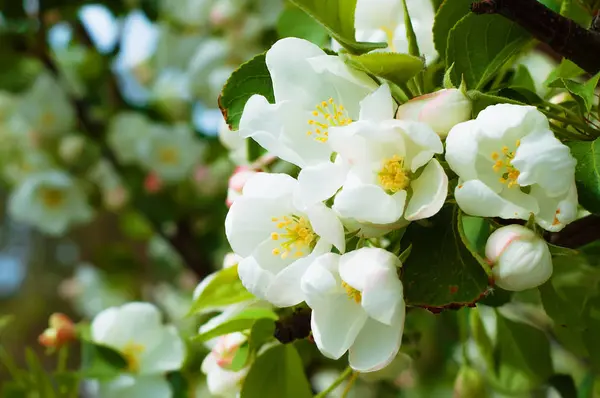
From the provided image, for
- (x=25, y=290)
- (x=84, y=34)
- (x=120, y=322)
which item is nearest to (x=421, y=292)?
(x=120, y=322)

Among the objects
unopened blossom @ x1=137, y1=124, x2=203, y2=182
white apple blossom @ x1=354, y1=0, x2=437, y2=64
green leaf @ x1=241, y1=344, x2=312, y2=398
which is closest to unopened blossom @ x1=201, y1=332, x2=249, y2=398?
green leaf @ x1=241, y1=344, x2=312, y2=398

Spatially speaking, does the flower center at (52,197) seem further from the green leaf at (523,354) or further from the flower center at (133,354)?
the green leaf at (523,354)

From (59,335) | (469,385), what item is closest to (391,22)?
(469,385)

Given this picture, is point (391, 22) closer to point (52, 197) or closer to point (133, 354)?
point (133, 354)

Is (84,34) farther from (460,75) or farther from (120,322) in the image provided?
(460,75)

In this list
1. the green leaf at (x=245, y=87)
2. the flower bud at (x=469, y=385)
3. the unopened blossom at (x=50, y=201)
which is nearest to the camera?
the green leaf at (x=245, y=87)

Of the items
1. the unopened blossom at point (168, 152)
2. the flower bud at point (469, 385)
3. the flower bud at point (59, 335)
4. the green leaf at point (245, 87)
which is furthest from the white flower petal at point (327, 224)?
the unopened blossom at point (168, 152)
